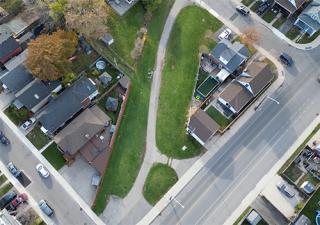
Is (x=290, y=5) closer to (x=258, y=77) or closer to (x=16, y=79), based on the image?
(x=258, y=77)

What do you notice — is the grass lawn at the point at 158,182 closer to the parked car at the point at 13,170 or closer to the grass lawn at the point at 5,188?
the parked car at the point at 13,170

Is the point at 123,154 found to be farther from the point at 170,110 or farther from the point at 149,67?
the point at 149,67

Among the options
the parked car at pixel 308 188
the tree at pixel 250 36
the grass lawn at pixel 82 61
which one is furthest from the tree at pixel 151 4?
the parked car at pixel 308 188

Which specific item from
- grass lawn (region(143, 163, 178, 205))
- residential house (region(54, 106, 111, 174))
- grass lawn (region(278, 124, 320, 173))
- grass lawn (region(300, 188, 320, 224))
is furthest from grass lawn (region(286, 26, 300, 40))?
residential house (region(54, 106, 111, 174))

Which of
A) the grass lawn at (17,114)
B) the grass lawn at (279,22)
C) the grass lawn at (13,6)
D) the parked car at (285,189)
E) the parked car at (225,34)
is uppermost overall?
the grass lawn at (13,6)

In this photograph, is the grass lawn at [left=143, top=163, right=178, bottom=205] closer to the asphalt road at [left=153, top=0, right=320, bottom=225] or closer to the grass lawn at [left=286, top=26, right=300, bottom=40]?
the asphalt road at [left=153, top=0, right=320, bottom=225]

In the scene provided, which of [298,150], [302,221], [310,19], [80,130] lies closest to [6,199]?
[80,130]

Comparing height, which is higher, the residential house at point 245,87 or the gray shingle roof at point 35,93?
the gray shingle roof at point 35,93
